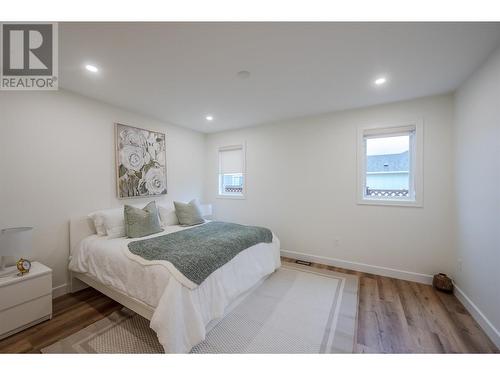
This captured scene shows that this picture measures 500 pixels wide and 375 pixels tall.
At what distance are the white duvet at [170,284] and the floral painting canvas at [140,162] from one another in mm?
928

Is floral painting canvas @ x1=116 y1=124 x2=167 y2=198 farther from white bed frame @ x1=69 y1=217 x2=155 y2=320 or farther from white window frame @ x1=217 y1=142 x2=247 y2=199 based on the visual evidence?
white window frame @ x1=217 y1=142 x2=247 y2=199

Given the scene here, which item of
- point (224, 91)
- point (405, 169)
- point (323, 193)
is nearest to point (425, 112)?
point (405, 169)

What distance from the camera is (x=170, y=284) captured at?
1.49 metres

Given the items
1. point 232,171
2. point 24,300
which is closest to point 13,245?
point 24,300

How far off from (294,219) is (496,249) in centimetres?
226

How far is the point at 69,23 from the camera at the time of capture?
1385 mm

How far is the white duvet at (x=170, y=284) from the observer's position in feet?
4.73

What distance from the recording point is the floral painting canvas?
9.60ft

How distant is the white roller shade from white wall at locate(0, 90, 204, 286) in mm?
1840

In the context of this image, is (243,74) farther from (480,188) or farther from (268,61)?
(480,188)

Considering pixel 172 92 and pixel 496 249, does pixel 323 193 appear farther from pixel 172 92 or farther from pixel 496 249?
pixel 172 92

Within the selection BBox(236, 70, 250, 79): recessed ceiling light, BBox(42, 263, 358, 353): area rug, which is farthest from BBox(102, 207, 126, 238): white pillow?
BBox(236, 70, 250, 79): recessed ceiling light

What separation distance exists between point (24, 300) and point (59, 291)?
0.69m

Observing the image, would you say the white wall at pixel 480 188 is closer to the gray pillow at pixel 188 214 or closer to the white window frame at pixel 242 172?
the white window frame at pixel 242 172
